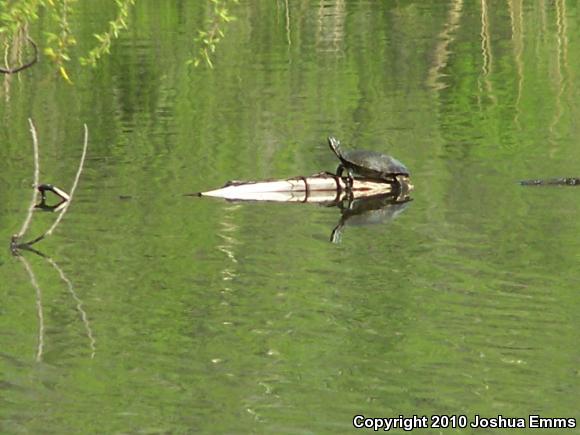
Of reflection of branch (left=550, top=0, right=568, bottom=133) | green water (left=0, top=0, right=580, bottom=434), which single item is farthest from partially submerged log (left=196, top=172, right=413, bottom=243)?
reflection of branch (left=550, top=0, right=568, bottom=133)

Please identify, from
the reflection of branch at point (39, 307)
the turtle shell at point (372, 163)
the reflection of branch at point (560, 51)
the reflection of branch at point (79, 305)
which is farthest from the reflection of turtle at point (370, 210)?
the reflection of branch at point (560, 51)

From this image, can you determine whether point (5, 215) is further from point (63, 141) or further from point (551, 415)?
point (551, 415)

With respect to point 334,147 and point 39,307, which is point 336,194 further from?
point 39,307

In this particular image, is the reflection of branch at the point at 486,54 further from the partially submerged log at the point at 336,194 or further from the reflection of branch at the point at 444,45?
the partially submerged log at the point at 336,194

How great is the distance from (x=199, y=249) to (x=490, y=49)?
50.5 ft

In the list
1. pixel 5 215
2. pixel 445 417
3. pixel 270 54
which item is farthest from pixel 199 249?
pixel 270 54

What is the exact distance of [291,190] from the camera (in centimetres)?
1510

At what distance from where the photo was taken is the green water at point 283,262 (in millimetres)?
9328

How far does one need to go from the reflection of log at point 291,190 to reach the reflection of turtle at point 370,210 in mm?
186

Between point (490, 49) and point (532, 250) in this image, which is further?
point (490, 49)

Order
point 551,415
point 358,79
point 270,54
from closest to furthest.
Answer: point 551,415
point 358,79
point 270,54

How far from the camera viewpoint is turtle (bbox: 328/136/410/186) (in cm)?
1565

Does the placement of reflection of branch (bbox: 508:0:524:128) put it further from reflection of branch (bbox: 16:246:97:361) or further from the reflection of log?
reflection of branch (bbox: 16:246:97:361)

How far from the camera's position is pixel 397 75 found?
25.0m
